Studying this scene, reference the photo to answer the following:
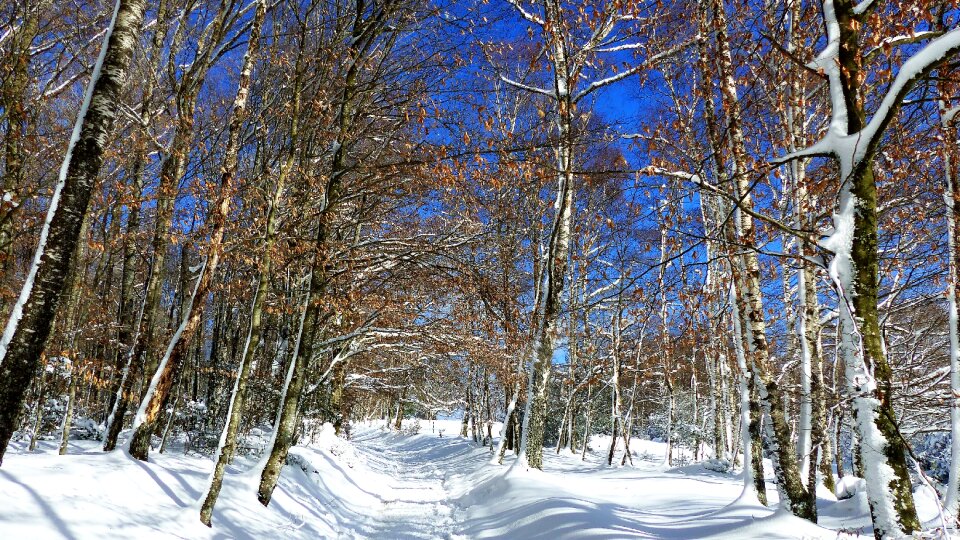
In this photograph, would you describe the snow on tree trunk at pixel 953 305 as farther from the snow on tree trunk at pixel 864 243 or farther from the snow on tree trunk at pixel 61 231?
the snow on tree trunk at pixel 61 231

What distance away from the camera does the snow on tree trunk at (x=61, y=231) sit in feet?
11.0

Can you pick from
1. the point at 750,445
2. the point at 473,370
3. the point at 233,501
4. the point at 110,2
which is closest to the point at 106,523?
the point at 233,501

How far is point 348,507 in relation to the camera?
375 inches

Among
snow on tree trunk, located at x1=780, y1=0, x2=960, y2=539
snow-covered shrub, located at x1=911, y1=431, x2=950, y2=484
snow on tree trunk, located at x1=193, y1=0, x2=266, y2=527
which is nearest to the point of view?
snow on tree trunk, located at x1=780, y1=0, x2=960, y2=539

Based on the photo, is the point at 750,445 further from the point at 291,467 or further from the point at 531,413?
the point at 291,467

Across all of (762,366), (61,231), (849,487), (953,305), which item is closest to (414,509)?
(762,366)

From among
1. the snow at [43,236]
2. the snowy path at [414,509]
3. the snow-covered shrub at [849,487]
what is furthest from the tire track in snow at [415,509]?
the snow-covered shrub at [849,487]

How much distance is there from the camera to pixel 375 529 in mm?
8000

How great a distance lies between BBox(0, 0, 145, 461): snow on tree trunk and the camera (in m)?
3.35

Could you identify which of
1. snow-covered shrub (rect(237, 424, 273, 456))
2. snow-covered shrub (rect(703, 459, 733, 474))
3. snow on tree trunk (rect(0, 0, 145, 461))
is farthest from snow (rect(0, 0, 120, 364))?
snow-covered shrub (rect(703, 459, 733, 474))

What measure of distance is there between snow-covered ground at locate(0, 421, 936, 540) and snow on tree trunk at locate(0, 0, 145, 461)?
1.22 m

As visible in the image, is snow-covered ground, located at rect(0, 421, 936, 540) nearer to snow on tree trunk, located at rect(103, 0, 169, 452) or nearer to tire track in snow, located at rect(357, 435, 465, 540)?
tire track in snow, located at rect(357, 435, 465, 540)

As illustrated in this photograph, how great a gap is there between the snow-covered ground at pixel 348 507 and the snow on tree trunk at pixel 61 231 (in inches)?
48.0

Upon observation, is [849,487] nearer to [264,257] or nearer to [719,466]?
[719,466]
